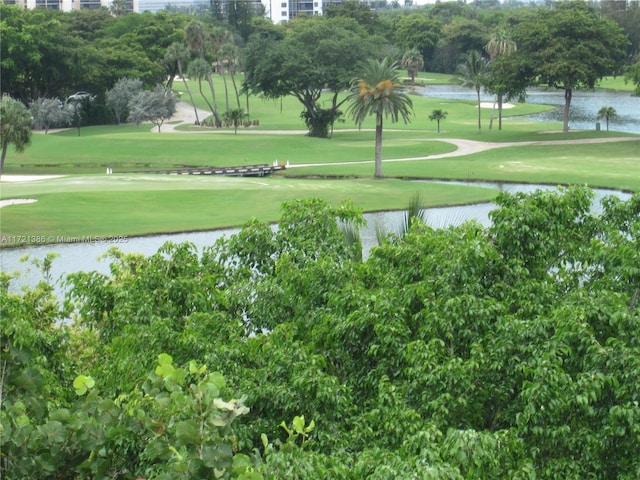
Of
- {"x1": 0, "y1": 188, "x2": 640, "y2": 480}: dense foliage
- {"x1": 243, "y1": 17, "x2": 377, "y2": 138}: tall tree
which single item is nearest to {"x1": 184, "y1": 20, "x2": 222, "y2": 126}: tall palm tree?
{"x1": 243, "y1": 17, "x2": 377, "y2": 138}: tall tree

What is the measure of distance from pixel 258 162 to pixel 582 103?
64584 millimetres

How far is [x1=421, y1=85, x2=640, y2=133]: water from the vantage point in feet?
336

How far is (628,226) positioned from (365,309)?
535cm

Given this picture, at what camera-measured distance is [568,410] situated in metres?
11.4

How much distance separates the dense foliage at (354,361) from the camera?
29.3ft

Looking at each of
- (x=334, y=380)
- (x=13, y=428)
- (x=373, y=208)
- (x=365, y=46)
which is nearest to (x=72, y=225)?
(x=373, y=208)

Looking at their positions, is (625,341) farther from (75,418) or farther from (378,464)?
(75,418)

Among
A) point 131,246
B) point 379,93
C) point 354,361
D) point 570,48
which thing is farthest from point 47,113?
point 354,361

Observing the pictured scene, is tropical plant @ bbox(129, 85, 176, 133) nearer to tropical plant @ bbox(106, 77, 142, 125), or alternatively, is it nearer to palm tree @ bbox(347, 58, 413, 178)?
tropical plant @ bbox(106, 77, 142, 125)

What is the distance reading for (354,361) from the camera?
13805mm

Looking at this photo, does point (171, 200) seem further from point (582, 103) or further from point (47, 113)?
point (582, 103)

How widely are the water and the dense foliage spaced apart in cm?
8527

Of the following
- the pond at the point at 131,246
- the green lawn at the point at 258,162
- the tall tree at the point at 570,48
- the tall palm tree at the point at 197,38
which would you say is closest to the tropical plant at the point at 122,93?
the green lawn at the point at 258,162

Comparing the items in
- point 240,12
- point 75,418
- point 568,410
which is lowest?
point 568,410
